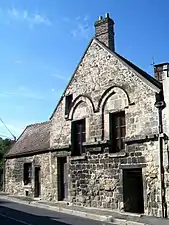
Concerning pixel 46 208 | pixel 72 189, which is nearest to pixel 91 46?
pixel 72 189

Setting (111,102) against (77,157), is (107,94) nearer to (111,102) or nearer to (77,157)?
(111,102)

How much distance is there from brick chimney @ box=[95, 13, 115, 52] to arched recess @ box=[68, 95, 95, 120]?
3.04m

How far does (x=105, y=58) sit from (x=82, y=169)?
5.54 meters

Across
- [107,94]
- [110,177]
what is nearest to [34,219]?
[110,177]

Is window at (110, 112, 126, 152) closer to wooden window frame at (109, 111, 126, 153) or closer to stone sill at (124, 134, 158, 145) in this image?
wooden window frame at (109, 111, 126, 153)

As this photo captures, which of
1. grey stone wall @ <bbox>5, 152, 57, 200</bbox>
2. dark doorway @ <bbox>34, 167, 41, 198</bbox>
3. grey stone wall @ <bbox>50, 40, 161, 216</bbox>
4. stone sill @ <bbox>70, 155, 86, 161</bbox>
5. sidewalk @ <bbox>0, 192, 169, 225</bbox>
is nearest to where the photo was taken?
sidewalk @ <bbox>0, 192, 169, 225</bbox>

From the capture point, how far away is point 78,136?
54.7 ft

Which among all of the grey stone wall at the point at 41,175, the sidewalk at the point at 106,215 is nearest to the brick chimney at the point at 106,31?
the grey stone wall at the point at 41,175

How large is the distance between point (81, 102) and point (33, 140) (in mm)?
6400

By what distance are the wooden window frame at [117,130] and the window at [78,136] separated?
2.00m

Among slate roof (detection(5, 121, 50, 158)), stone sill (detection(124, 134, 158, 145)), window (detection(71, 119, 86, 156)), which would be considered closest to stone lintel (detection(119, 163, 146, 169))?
stone sill (detection(124, 134, 158, 145))

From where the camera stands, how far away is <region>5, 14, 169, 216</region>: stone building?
41.4ft

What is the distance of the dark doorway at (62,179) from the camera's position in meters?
17.1

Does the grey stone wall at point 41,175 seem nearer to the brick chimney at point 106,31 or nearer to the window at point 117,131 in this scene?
the window at point 117,131
